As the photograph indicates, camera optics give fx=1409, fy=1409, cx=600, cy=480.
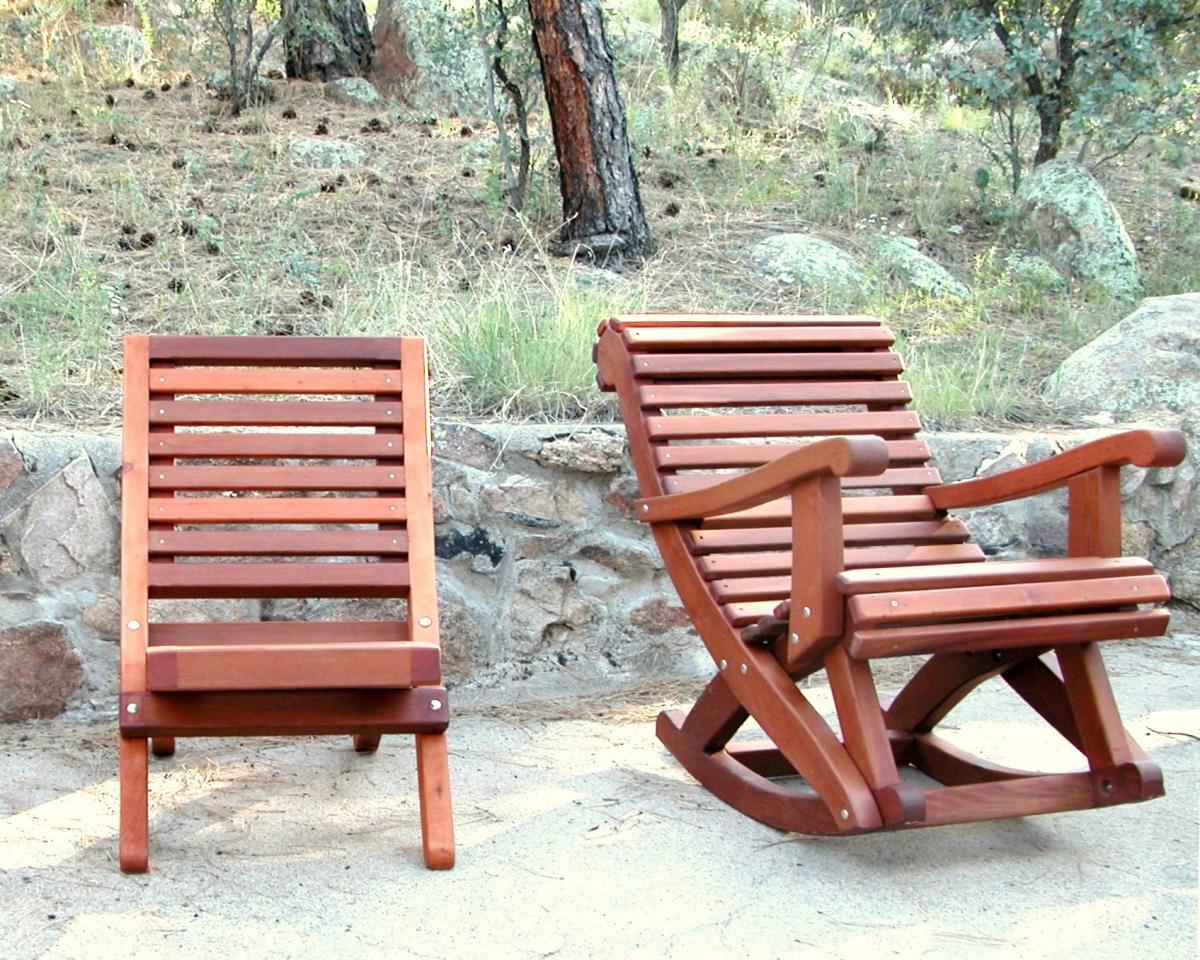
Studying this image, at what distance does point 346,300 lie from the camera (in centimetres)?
498

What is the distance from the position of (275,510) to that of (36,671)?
37.2 inches

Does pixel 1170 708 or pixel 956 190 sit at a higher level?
pixel 956 190

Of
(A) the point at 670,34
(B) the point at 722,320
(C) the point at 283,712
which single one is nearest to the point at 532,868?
(C) the point at 283,712

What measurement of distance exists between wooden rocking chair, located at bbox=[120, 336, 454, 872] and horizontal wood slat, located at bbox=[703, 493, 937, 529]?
0.72m

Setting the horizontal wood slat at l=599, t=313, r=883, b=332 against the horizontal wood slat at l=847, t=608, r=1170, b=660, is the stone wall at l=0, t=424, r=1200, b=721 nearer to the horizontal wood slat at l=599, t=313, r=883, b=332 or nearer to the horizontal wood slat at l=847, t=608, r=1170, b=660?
the horizontal wood slat at l=599, t=313, r=883, b=332

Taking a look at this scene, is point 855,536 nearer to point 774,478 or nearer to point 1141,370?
point 774,478

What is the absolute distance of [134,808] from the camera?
2797 mm

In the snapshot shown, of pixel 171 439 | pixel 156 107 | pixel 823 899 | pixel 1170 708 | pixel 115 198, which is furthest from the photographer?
pixel 156 107

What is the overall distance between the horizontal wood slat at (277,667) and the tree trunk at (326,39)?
20.1 ft

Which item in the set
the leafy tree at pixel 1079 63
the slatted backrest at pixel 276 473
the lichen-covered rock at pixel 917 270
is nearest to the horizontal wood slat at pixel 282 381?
the slatted backrest at pixel 276 473

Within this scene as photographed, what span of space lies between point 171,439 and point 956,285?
4.09m

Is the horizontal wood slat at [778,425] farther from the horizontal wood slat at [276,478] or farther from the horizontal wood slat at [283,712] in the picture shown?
the horizontal wood slat at [283,712]

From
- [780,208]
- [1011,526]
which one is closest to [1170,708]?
[1011,526]

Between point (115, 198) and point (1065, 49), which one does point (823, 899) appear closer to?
point (115, 198)
